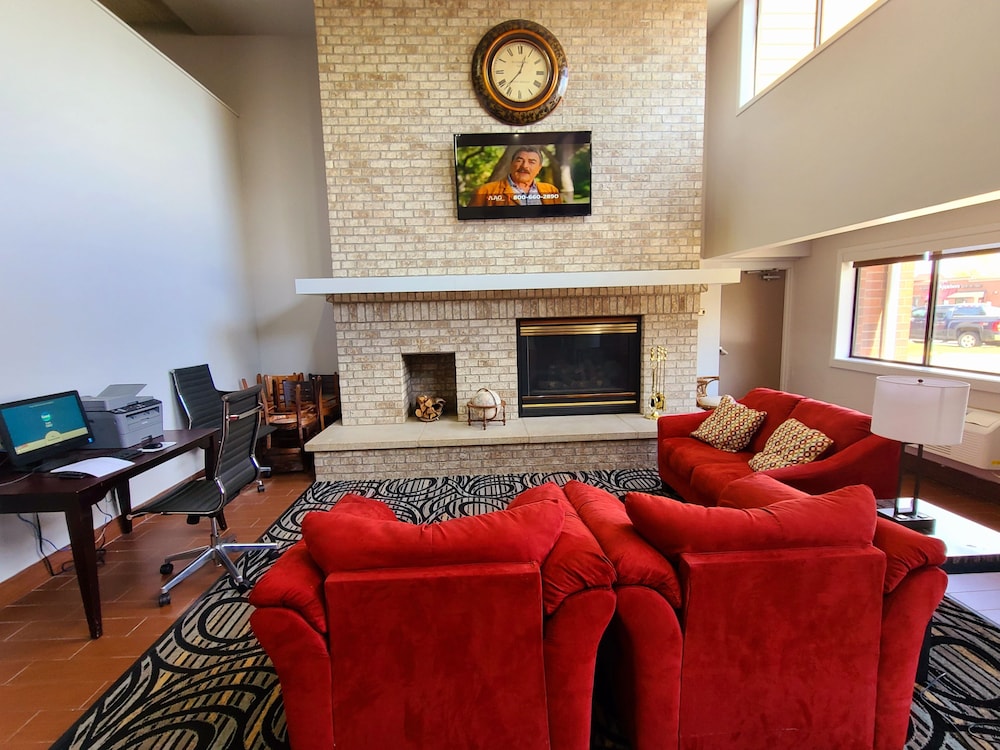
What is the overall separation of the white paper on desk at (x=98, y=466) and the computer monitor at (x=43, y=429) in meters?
0.14

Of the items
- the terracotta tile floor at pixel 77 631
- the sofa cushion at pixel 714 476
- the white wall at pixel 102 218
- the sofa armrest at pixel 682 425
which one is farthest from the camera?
the sofa armrest at pixel 682 425

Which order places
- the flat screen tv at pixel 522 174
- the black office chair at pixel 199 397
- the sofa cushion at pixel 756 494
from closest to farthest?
the sofa cushion at pixel 756 494 < the black office chair at pixel 199 397 < the flat screen tv at pixel 522 174

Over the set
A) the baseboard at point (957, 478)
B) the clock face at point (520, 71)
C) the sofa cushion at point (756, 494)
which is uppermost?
the clock face at point (520, 71)

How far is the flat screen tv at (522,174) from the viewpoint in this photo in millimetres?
3781

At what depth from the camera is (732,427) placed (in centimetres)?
296

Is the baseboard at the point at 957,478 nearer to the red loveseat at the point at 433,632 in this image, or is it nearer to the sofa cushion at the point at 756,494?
the sofa cushion at the point at 756,494

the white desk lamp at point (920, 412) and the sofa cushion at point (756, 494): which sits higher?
the white desk lamp at point (920, 412)

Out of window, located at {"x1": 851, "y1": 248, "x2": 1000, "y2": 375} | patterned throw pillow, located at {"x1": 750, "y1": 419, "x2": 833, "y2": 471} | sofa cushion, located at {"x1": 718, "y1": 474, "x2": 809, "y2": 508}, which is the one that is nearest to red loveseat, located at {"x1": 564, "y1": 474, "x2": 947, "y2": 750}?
sofa cushion, located at {"x1": 718, "y1": 474, "x2": 809, "y2": 508}

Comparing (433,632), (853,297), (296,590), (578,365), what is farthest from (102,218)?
(853,297)

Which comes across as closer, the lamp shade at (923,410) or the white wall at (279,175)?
the lamp shade at (923,410)

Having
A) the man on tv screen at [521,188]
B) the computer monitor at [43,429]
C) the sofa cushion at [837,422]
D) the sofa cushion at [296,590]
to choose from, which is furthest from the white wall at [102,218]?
Answer: the sofa cushion at [837,422]

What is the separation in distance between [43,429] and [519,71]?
4004mm

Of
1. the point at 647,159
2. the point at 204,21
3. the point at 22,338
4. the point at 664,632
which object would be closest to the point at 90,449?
the point at 22,338

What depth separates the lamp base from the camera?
6.02ft
